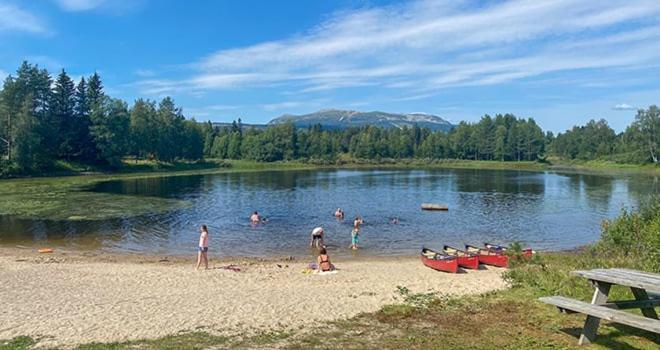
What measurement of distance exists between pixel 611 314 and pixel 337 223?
134 feet

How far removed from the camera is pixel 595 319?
11266 mm

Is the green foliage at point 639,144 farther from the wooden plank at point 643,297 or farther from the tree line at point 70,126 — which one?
the wooden plank at point 643,297

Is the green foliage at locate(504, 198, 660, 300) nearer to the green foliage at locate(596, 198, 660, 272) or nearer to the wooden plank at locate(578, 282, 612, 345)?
the green foliage at locate(596, 198, 660, 272)

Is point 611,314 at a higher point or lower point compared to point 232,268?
higher

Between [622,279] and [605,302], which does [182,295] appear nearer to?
[605,302]

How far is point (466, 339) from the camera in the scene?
12438 millimetres

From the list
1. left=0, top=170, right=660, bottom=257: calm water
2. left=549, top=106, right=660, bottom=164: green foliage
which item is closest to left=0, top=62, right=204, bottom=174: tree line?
left=0, top=170, right=660, bottom=257: calm water

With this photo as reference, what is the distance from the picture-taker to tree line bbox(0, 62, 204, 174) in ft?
315

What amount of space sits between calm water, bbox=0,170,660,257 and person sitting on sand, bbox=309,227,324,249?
859 mm

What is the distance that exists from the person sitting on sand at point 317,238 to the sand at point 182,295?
6687 mm

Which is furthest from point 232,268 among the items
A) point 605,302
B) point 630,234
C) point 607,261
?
Result: point 630,234

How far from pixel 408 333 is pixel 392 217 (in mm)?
41916

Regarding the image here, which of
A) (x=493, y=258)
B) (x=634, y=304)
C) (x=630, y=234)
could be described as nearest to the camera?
(x=634, y=304)

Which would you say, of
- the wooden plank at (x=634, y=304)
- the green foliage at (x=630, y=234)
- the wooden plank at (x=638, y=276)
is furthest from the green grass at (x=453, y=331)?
the green foliage at (x=630, y=234)
